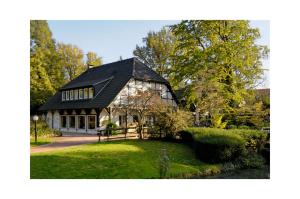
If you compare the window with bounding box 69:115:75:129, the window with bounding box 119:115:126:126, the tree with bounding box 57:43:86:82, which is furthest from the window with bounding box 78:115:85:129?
the tree with bounding box 57:43:86:82

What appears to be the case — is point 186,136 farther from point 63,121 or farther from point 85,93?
point 63,121

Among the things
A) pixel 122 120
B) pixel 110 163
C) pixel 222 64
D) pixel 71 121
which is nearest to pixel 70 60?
pixel 71 121

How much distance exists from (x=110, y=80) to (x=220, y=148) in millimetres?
10851

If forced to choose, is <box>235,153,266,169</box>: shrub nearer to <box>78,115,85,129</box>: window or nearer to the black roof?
the black roof

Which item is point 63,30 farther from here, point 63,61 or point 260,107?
point 63,61

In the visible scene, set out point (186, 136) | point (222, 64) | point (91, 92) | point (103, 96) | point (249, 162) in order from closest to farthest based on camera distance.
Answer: point (249, 162), point (186, 136), point (222, 64), point (103, 96), point (91, 92)

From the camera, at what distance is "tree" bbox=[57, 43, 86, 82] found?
25172 mm

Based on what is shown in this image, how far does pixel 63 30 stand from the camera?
1100 centimetres

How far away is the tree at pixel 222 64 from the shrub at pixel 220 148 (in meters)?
4.31

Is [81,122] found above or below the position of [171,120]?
below

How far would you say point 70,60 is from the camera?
26.3 meters

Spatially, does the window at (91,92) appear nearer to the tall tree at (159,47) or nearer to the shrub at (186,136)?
the tall tree at (159,47)
